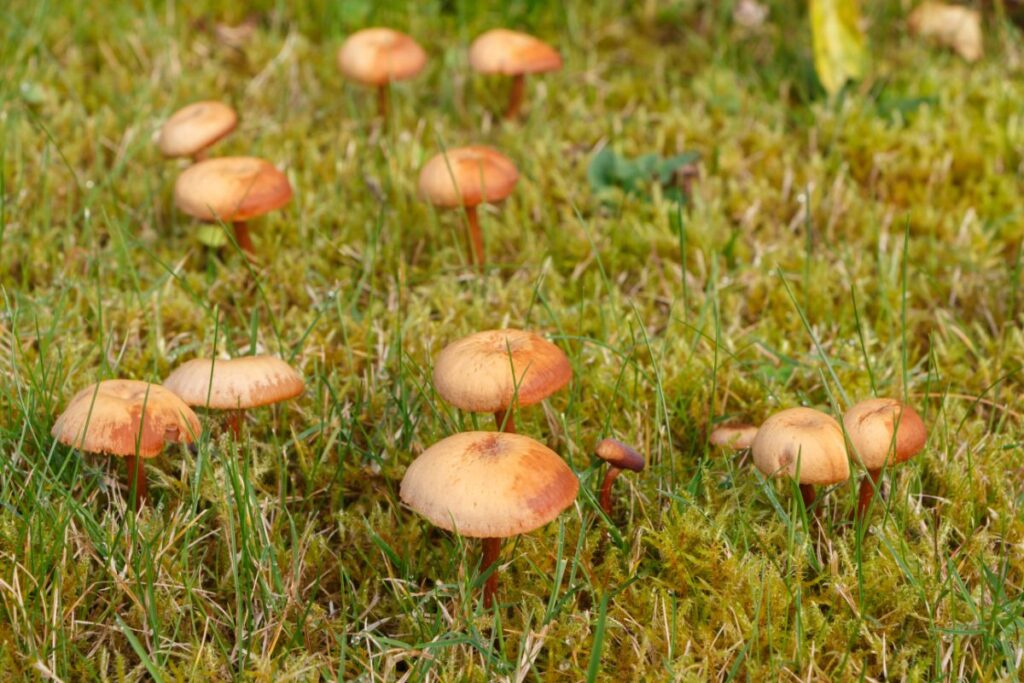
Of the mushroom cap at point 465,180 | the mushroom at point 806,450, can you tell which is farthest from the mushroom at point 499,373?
the mushroom cap at point 465,180

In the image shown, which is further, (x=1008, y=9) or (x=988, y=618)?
(x=1008, y=9)

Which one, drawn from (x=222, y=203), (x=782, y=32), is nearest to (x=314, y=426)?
(x=222, y=203)

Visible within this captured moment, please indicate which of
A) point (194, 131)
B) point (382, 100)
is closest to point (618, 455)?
point (194, 131)

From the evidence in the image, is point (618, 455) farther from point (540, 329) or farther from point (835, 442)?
point (540, 329)

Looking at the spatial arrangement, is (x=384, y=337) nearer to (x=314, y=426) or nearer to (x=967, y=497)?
(x=314, y=426)

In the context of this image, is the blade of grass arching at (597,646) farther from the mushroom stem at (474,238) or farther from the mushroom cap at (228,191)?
the mushroom cap at (228,191)

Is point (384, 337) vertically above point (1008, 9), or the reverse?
point (1008, 9)

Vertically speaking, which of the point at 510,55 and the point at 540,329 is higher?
the point at 510,55
